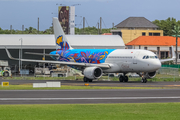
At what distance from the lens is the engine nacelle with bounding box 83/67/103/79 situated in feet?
148

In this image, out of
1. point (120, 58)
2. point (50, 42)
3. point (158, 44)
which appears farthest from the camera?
point (158, 44)

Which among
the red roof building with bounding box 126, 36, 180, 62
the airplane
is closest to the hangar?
the airplane

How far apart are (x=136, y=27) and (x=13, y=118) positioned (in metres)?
134

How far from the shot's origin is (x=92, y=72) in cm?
4519

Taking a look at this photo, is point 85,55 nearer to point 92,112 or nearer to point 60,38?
point 60,38

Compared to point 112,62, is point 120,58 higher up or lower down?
higher up

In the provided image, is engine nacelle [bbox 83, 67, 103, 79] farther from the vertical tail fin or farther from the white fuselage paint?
the vertical tail fin

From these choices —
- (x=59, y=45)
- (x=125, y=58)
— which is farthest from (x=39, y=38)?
(x=125, y=58)

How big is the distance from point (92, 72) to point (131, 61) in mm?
4871

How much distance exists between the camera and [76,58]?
166 feet

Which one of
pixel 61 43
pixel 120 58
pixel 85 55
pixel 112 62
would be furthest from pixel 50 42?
pixel 120 58

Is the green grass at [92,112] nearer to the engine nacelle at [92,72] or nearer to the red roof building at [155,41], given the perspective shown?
the engine nacelle at [92,72]

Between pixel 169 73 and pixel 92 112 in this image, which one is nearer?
pixel 92 112

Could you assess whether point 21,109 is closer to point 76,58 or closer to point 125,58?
point 125,58
